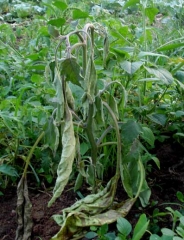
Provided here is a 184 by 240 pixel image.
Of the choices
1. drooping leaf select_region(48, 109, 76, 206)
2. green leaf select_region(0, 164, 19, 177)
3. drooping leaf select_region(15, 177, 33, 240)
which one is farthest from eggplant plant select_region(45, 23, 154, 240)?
green leaf select_region(0, 164, 19, 177)

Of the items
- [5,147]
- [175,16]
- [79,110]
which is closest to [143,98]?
[79,110]

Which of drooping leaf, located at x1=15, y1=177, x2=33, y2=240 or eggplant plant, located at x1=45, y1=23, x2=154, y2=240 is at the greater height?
eggplant plant, located at x1=45, y1=23, x2=154, y2=240

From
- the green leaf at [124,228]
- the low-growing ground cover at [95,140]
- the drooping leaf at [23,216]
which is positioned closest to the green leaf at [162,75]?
the low-growing ground cover at [95,140]

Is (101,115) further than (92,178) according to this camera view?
No

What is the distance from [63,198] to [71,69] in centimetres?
62

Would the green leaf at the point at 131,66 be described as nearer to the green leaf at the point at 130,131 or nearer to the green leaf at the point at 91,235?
the green leaf at the point at 130,131

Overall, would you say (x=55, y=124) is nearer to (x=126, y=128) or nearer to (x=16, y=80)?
(x=126, y=128)

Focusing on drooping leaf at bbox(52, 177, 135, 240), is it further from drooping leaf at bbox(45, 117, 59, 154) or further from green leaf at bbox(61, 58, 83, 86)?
green leaf at bbox(61, 58, 83, 86)

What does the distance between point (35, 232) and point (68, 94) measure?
50cm

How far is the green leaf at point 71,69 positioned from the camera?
3.97 feet

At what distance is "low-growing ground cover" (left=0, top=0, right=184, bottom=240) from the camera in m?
1.27

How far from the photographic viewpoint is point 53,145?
1397 millimetres

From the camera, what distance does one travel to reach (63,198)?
1.67m

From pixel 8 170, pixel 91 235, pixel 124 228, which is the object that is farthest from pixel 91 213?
pixel 8 170
